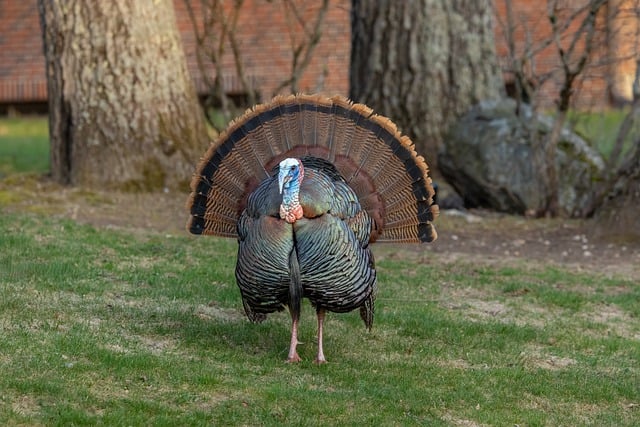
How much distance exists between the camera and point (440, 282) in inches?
334

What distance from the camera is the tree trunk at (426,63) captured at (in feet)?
38.1

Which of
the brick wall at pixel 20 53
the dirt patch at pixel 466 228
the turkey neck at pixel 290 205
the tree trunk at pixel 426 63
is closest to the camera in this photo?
the turkey neck at pixel 290 205

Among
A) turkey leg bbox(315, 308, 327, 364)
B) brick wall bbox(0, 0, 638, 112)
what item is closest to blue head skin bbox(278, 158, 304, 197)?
turkey leg bbox(315, 308, 327, 364)

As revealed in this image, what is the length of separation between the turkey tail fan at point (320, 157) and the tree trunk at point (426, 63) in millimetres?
4881

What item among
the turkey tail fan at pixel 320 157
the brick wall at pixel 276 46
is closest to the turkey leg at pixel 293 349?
the turkey tail fan at pixel 320 157

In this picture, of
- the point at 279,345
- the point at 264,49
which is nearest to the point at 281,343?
the point at 279,345

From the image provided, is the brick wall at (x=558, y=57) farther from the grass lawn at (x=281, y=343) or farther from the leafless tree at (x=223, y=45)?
the grass lawn at (x=281, y=343)

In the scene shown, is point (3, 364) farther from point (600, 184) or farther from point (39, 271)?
point (600, 184)

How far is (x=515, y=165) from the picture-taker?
36.0 ft

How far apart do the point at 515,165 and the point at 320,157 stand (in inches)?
184

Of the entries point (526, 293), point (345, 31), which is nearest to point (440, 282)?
point (526, 293)

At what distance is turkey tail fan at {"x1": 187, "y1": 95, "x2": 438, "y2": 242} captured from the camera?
672cm

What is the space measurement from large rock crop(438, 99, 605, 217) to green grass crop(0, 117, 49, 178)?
4233mm

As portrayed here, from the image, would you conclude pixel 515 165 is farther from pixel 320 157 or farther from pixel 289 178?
pixel 289 178
